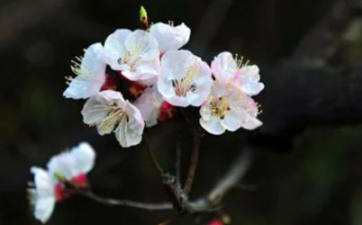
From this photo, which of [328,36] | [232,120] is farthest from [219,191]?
[328,36]

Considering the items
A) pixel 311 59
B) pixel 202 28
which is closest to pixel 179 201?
pixel 311 59

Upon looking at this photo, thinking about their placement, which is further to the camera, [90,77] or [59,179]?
[59,179]

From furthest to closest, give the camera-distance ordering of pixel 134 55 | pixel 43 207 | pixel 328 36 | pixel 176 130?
pixel 176 130
pixel 328 36
pixel 43 207
pixel 134 55

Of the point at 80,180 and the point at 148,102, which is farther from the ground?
the point at 148,102

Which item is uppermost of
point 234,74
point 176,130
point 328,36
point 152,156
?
point 234,74

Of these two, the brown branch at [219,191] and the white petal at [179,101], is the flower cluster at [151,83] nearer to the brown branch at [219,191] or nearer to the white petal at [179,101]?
the white petal at [179,101]

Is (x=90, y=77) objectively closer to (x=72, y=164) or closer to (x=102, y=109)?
(x=102, y=109)
